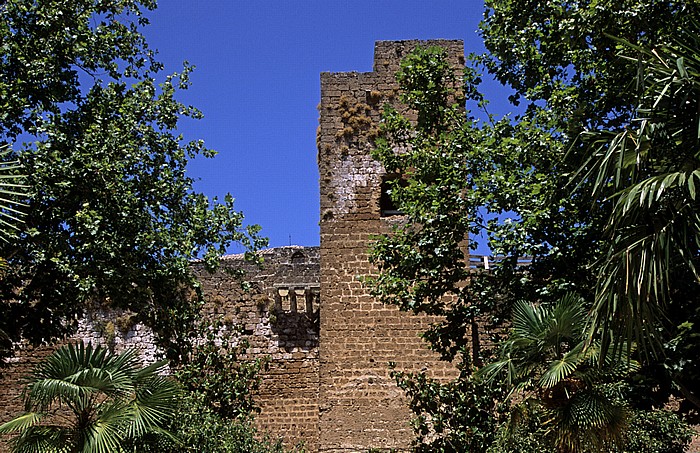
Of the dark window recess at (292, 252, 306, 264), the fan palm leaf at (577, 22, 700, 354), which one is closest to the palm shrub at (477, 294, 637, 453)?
the fan palm leaf at (577, 22, 700, 354)

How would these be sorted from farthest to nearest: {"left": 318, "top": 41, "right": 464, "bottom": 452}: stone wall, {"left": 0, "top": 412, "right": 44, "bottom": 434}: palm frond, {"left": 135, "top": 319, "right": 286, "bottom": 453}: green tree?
{"left": 318, "top": 41, "right": 464, "bottom": 452}: stone wall → {"left": 135, "top": 319, "right": 286, "bottom": 453}: green tree → {"left": 0, "top": 412, "right": 44, "bottom": 434}: palm frond

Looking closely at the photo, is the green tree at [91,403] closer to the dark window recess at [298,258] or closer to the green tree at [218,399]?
the green tree at [218,399]

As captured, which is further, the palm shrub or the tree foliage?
the tree foliage

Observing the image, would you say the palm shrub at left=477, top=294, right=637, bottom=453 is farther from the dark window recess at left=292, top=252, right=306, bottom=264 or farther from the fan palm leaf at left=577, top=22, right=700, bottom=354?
the dark window recess at left=292, top=252, right=306, bottom=264

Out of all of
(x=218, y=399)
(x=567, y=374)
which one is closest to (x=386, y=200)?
(x=218, y=399)

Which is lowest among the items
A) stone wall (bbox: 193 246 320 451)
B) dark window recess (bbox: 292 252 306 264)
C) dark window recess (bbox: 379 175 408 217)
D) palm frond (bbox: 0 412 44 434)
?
palm frond (bbox: 0 412 44 434)

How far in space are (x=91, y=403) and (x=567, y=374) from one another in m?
5.23

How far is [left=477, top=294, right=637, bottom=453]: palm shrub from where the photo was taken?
877cm

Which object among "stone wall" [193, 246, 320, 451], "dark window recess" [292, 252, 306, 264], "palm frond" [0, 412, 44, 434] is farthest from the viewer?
"dark window recess" [292, 252, 306, 264]

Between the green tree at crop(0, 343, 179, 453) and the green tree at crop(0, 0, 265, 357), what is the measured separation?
5.88 ft

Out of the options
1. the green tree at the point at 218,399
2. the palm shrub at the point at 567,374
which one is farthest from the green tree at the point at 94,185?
the palm shrub at the point at 567,374

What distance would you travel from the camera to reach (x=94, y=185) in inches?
488

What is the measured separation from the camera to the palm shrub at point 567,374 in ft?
28.8

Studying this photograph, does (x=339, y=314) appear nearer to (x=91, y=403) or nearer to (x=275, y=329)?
(x=275, y=329)
